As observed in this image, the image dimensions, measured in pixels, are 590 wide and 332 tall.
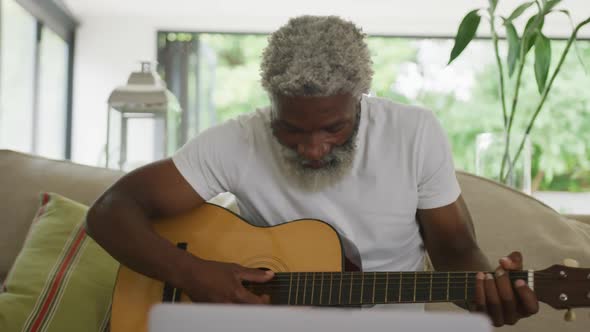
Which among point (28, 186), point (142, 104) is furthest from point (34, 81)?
point (28, 186)

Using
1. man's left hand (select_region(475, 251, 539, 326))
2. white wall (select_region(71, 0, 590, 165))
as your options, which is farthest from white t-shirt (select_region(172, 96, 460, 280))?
white wall (select_region(71, 0, 590, 165))

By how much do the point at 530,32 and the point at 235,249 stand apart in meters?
1.17

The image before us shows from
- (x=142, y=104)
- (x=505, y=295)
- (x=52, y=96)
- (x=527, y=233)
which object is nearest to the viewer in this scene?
(x=505, y=295)

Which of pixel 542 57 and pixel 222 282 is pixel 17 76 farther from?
pixel 222 282

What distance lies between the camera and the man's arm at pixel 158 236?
1488 millimetres

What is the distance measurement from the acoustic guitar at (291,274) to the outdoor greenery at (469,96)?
663cm

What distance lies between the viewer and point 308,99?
151 centimetres

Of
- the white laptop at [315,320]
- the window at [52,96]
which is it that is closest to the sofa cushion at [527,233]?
the white laptop at [315,320]

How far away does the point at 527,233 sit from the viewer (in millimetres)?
1792

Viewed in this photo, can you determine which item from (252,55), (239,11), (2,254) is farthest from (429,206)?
(252,55)

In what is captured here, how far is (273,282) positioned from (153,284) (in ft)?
0.85

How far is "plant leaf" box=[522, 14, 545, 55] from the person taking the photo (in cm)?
222

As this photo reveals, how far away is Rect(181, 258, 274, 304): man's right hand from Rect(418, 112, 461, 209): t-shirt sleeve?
0.38 metres

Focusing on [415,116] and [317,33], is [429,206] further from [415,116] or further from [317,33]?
[317,33]
